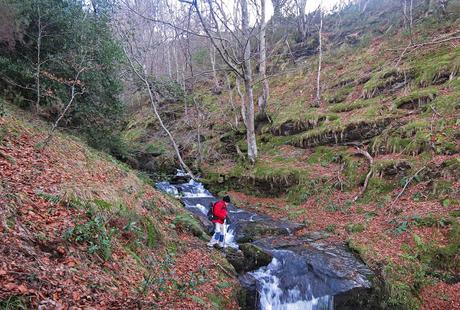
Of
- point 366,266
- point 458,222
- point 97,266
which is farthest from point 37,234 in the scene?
point 458,222

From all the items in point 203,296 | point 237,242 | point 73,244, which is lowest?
Result: point 237,242

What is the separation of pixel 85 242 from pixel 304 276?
17.3 ft

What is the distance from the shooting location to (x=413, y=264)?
7.77 m

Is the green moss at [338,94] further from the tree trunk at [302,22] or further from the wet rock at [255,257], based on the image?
the wet rock at [255,257]

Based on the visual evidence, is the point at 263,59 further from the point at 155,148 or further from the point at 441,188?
the point at 441,188

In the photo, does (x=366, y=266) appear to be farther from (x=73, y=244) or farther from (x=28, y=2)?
(x=28, y=2)

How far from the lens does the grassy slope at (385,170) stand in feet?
25.8

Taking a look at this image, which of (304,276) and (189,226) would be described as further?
(189,226)

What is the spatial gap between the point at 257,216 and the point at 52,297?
9.38m

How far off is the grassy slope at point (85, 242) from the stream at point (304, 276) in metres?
0.93

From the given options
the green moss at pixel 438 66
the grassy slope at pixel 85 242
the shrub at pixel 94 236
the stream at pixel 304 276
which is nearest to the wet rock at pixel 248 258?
the stream at pixel 304 276

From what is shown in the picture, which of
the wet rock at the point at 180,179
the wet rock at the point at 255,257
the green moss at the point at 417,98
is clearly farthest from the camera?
the wet rock at the point at 180,179

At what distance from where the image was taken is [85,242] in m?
4.93

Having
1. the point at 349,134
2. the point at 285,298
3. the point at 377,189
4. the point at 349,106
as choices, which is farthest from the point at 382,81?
the point at 285,298
